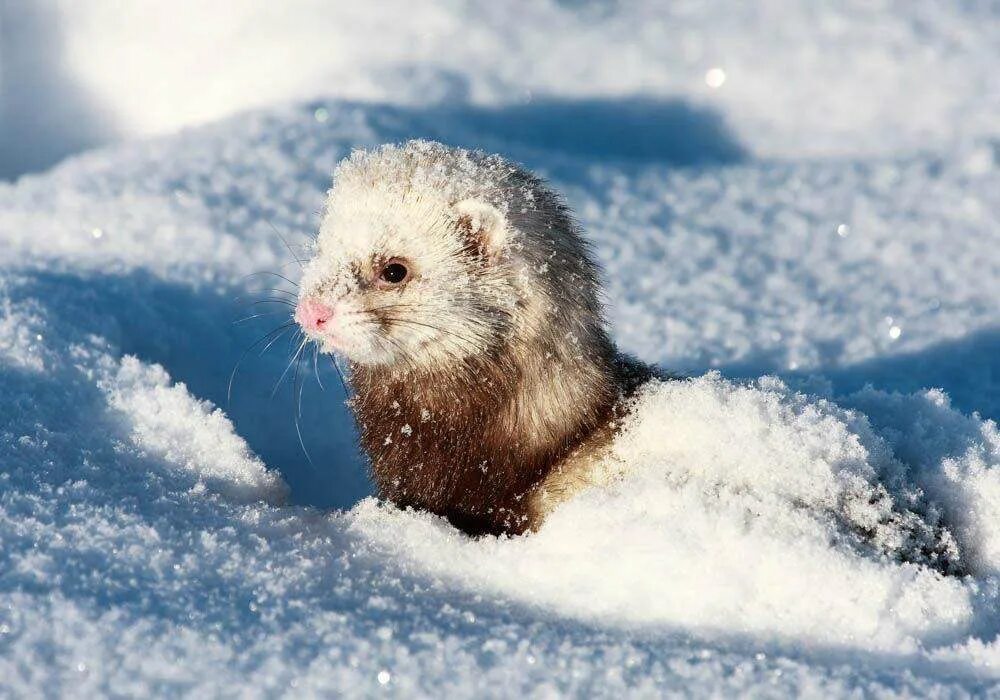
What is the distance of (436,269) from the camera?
7.29 feet

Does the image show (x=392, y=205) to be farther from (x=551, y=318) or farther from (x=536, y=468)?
(x=536, y=468)

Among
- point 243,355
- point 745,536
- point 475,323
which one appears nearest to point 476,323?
point 475,323

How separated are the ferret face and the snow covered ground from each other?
14.6 inches

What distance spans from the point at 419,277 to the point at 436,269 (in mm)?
39

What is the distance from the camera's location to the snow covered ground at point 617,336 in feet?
5.33

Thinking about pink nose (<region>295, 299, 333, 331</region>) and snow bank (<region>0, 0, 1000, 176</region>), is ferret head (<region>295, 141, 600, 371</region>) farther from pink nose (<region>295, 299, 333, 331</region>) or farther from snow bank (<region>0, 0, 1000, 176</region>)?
snow bank (<region>0, 0, 1000, 176</region>)

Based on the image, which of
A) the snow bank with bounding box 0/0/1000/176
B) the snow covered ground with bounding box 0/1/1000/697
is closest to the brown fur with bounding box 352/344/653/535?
the snow covered ground with bounding box 0/1/1000/697

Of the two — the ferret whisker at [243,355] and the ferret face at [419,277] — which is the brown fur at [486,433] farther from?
the ferret whisker at [243,355]

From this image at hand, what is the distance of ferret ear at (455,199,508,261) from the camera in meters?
2.18

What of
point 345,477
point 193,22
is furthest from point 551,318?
point 193,22

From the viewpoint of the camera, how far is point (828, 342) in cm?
365

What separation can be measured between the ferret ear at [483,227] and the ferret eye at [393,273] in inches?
5.8

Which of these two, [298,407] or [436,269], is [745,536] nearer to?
[436,269]

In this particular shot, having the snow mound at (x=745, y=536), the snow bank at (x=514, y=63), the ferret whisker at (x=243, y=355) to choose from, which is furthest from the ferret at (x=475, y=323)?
the snow bank at (x=514, y=63)
